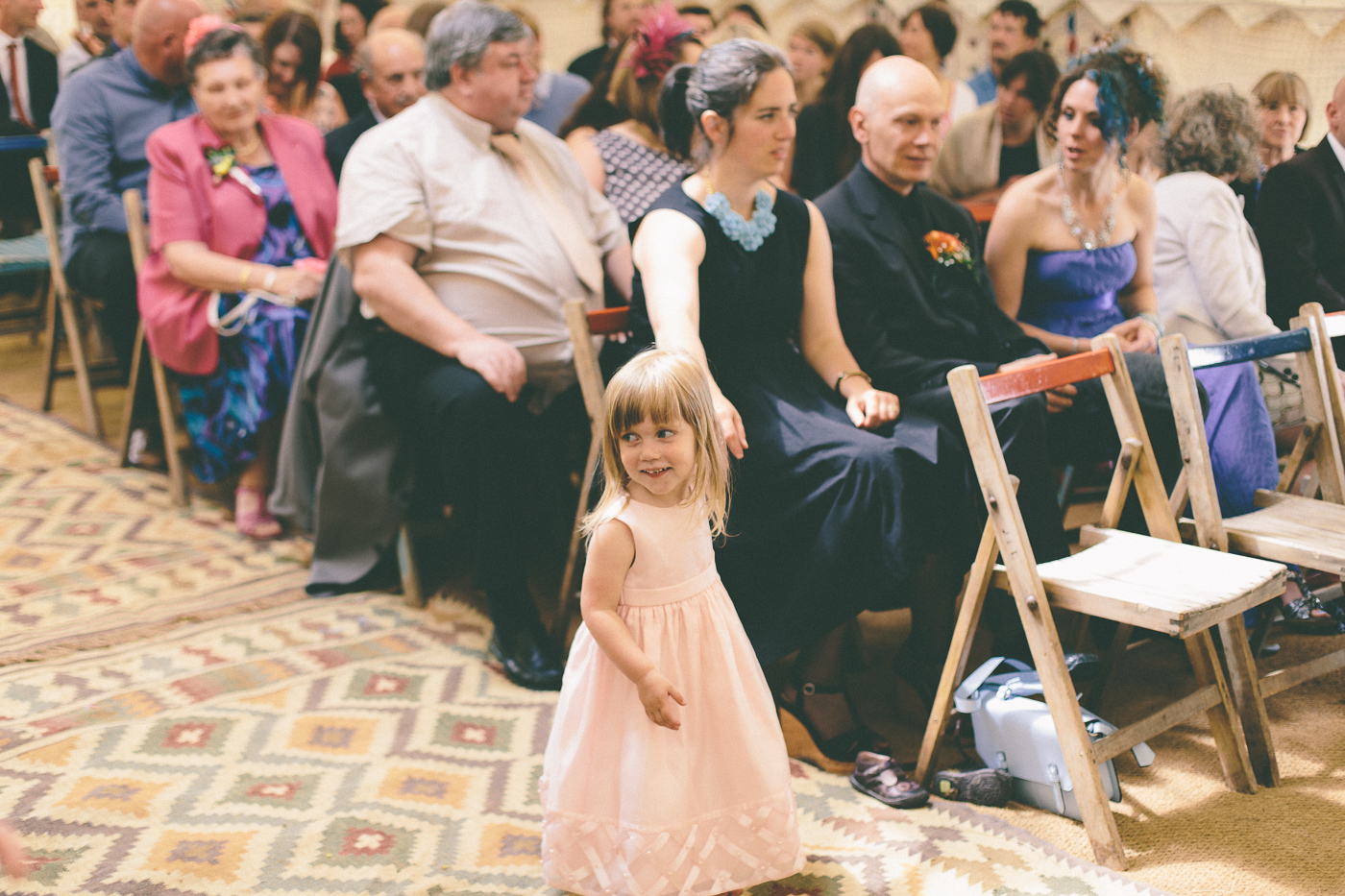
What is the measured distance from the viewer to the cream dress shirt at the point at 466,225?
2.91m

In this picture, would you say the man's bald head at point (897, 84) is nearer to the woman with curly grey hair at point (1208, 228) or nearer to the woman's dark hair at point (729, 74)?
the woman's dark hair at point (729, 74)

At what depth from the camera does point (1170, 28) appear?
466 centimetres

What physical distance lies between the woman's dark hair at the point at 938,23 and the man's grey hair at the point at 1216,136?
1725 mm

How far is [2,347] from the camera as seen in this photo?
231 inches

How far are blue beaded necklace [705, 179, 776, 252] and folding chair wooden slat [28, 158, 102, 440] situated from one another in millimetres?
2946

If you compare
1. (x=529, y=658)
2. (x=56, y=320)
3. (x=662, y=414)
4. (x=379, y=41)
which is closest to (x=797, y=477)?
(x=662, y=414)

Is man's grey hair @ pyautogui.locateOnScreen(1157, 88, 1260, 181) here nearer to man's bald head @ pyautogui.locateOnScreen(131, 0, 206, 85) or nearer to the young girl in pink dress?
the young girl in pink dress

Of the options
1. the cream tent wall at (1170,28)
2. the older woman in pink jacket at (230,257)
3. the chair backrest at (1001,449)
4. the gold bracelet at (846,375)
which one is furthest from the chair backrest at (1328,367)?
the older woman in pink jacket at (230,257)

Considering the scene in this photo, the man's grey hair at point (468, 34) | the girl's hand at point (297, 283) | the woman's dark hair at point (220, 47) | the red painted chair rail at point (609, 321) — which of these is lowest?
the red painted chair rail at point (609, 321)

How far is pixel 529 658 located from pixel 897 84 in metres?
1.76

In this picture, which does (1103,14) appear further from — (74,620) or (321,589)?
(74,620)

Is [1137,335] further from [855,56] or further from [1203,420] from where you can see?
[855,56]

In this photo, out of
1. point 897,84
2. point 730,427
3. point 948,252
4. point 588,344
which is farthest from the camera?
point 948,252

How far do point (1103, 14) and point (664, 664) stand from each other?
4.86 m
